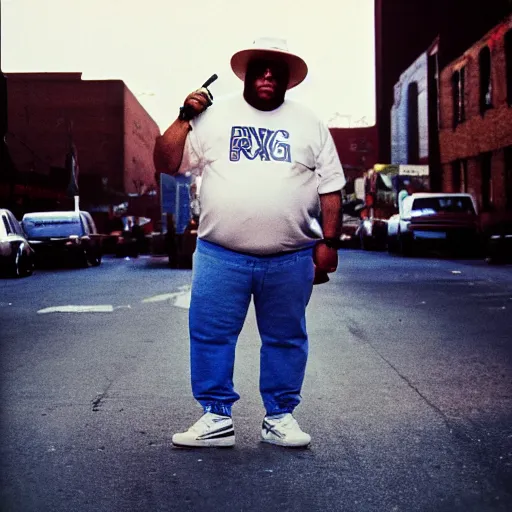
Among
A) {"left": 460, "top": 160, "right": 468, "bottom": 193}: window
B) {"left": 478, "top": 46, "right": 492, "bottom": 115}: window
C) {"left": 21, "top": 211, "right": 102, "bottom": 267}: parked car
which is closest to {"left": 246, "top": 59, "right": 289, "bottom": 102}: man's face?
{"left": 21, "top": 211, "right": 102, "bottom": 267}: parked car

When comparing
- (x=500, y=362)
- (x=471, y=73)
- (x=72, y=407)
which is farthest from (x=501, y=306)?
(x=471, y=73)

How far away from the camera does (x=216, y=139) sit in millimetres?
4652

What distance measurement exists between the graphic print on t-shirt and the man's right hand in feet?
0.57

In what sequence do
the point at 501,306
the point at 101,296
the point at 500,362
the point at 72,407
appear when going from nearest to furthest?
the point at 72,407
the point at 500,362
the point at 501,306
the point at 101,296

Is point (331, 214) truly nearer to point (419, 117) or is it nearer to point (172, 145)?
point (172, 145)

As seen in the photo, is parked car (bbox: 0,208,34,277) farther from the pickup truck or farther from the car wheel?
the pickup truck

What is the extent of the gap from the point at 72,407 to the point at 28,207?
151 feet

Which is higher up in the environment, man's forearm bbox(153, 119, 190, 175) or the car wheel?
man's forearm bbox(153, 119, 190, 175)

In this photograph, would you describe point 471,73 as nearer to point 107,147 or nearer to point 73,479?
point 73,479

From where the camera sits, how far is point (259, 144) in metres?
4.64

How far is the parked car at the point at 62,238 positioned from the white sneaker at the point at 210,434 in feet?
69.6

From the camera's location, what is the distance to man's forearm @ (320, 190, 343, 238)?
4824 millimetres

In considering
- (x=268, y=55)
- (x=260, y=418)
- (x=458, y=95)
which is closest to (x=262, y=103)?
(x=268, y=55)

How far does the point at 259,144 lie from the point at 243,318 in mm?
839
